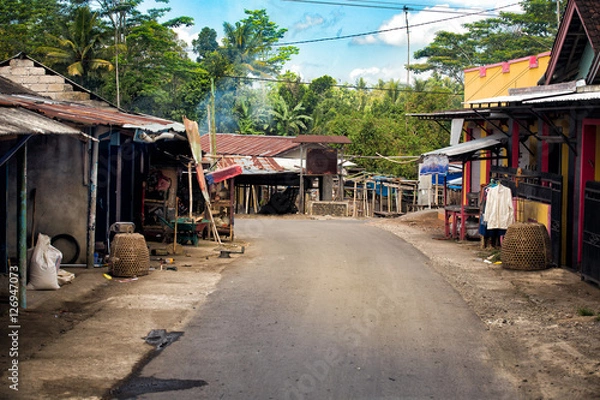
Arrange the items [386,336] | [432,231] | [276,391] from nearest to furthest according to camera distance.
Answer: [276,391] → [386,336] → [432,231]

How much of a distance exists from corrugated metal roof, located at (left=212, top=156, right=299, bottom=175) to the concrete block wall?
1473 cm

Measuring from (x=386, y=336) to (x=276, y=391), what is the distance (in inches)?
102

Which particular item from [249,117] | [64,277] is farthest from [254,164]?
[64,277]

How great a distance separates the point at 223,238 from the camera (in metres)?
→ 21.1

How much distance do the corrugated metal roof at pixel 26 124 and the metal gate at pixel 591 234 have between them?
28.9 feet

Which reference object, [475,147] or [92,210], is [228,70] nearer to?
[475,147]

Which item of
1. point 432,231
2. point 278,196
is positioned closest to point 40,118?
point 432,231

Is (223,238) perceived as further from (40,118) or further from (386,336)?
(386,336)

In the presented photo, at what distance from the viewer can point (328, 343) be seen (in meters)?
8.53

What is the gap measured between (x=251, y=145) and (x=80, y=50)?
38.2ft

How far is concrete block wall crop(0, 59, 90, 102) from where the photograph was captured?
20.9 meters

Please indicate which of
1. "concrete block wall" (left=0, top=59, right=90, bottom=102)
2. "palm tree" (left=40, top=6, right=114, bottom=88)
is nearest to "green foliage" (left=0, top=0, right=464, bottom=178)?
"palm tree" (left=40, top=6, right=114, bottom=88)

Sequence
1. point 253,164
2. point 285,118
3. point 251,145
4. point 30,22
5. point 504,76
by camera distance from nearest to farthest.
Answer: point 504,76
point 253,164
point 251,145
point 30,22
point 285,118

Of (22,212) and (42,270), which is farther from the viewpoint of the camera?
(42,270)
